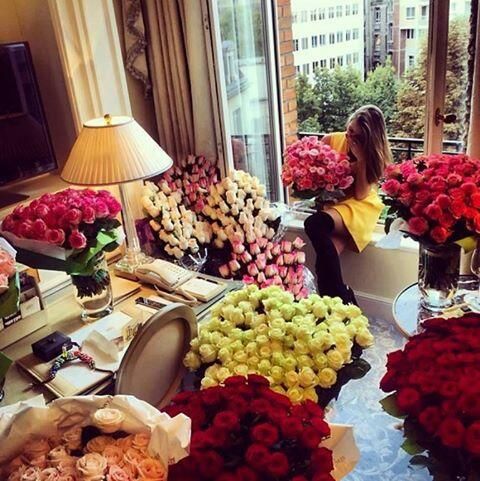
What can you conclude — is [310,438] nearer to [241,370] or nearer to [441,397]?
[441,397]

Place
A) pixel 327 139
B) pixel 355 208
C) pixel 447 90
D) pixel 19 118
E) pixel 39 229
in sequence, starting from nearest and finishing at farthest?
1. pixel 39 229
2. pixel 19 118
3. pixel 447 90
4. pixel 355 208
5. pixel 327 139

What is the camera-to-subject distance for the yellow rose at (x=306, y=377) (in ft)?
3.91

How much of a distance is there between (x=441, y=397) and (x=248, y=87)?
207 cm

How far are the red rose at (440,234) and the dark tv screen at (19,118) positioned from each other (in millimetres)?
1508

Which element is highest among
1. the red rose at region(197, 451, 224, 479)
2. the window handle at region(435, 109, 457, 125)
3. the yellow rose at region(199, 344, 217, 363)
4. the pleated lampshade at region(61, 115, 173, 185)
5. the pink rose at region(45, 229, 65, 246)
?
the pleated lampshade at region(61, 115, 173, 185)

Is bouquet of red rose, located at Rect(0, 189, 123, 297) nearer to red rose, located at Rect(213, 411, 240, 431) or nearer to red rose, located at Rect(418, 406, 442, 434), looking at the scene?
red rose, located at Rect(213, 411, 240, 431)

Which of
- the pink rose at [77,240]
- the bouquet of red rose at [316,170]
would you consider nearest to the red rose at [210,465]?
the pink rose at [77,240]

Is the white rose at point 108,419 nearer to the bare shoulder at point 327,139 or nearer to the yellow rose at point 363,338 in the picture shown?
the yellow rose at point 363,338

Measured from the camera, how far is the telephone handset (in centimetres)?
183

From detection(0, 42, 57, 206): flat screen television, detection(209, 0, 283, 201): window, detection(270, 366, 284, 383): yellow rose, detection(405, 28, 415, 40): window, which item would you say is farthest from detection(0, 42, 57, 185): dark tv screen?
detection(405, 28, 415, 40): window

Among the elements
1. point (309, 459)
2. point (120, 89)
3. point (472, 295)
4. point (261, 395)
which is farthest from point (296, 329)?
point (120, 89)

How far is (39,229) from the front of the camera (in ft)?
5.11

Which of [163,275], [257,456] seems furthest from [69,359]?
[257,456]

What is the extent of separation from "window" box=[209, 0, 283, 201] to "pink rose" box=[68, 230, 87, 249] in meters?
1.24
